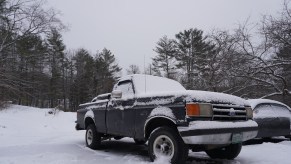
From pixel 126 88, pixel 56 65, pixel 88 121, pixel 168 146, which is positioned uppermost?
pixel 56 65

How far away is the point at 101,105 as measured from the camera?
Result: 805 cm

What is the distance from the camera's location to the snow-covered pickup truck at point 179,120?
16.8ft

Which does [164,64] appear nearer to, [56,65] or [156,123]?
[56,65]

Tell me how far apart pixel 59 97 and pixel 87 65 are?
25.2ft

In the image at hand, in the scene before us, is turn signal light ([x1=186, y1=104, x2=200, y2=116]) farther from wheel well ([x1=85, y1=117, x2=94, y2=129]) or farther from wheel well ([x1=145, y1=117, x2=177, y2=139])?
wheel well ([x1=85, y1=117, x2=94, y2=129])

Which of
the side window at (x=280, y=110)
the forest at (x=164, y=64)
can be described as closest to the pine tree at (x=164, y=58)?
the forest at (x=164, y=64)

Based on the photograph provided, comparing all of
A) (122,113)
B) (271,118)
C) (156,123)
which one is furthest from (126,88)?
(271,118)

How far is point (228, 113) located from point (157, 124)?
4.64 feet

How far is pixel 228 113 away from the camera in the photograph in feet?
18.2

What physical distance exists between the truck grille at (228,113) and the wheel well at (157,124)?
31.0 inches

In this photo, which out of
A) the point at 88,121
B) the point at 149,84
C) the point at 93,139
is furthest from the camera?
the point at 88,121

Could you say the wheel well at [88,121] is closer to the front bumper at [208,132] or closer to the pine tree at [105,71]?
the front bumper at [208,132]

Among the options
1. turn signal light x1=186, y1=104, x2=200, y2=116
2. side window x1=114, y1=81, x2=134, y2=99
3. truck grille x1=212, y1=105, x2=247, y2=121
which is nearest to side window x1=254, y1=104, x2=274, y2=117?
truck grille x1=212, y1=105, x2=247, y2=121

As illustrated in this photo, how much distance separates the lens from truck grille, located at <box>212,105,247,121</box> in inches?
211
